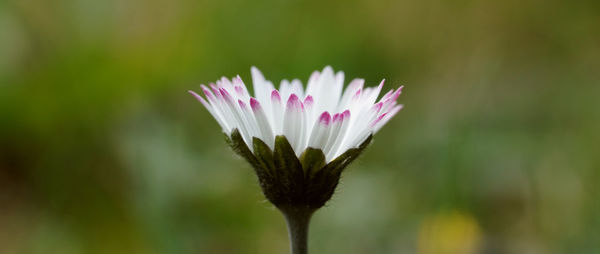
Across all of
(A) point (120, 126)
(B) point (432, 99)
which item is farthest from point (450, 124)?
(A) point (120, 126)

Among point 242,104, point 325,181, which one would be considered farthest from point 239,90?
point 325,181

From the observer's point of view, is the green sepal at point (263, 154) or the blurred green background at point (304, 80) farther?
the blurred green background at point (304, 80)

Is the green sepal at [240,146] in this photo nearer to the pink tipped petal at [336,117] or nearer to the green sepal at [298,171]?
the green sepal at [298,171]

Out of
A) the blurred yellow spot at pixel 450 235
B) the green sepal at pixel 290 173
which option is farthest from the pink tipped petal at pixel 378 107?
the blurred yellow spot at pixel 450 235

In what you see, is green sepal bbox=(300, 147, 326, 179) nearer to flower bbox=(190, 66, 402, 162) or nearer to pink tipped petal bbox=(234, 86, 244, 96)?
flower bbox=(190, 66, 402, 162)

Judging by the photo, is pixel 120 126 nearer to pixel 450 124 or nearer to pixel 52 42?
pixel 52 42

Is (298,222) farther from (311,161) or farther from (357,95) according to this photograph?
(357,95)

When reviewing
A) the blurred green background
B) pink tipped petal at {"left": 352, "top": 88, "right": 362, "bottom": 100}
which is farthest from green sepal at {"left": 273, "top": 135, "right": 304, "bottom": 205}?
the blurred green background

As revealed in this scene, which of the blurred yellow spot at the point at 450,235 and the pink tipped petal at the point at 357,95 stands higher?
the pink tipped petal at the point at 357,95
